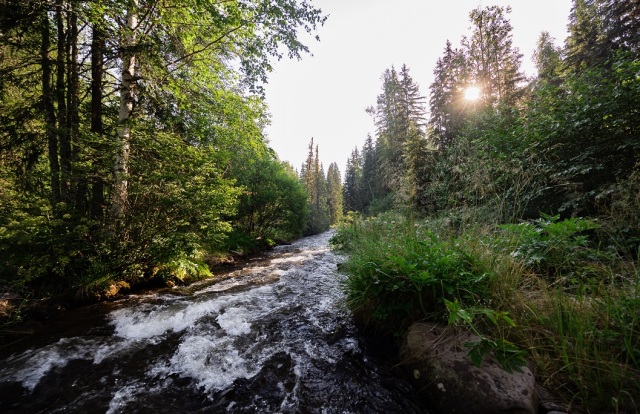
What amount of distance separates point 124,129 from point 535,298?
720 cm

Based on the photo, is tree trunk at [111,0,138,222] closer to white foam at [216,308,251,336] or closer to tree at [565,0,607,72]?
white foam at [216,308,251,336]

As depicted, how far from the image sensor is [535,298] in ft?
7.18

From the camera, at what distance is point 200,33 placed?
5.78m

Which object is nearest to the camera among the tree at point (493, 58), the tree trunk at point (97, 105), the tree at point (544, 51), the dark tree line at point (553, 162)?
the dark tree line at point (553, 162)

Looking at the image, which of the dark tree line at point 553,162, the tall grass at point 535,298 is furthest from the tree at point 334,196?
the tall grass at point 535,298

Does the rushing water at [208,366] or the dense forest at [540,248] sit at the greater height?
the dense forest at [540,248]

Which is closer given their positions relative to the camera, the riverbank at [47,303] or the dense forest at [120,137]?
the riverbank at [47,303]

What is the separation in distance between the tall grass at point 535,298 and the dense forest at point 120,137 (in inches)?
180

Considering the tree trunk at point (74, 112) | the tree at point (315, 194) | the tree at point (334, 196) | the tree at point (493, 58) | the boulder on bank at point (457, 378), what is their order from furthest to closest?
the tree at point (334, 196), the tree at point (315, 194), the tree at point (493, 58), the tree trunk at point (74, 112), the boulder on bank at point (457, 378)

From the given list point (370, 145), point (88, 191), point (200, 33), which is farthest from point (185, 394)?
point (370, 145)

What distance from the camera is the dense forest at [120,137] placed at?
13.3ft

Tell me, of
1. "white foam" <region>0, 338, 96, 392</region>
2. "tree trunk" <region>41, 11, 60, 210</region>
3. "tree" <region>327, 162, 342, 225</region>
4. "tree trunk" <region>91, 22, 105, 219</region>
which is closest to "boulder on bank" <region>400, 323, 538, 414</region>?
"white foam" <region>0, 338, 96, 392</region>

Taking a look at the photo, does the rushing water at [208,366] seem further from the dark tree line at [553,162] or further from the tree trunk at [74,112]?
the tree trunk at [74,112]

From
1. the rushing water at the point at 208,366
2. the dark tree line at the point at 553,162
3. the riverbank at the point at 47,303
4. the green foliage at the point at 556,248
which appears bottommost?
the rushing water at the point at 208,366
